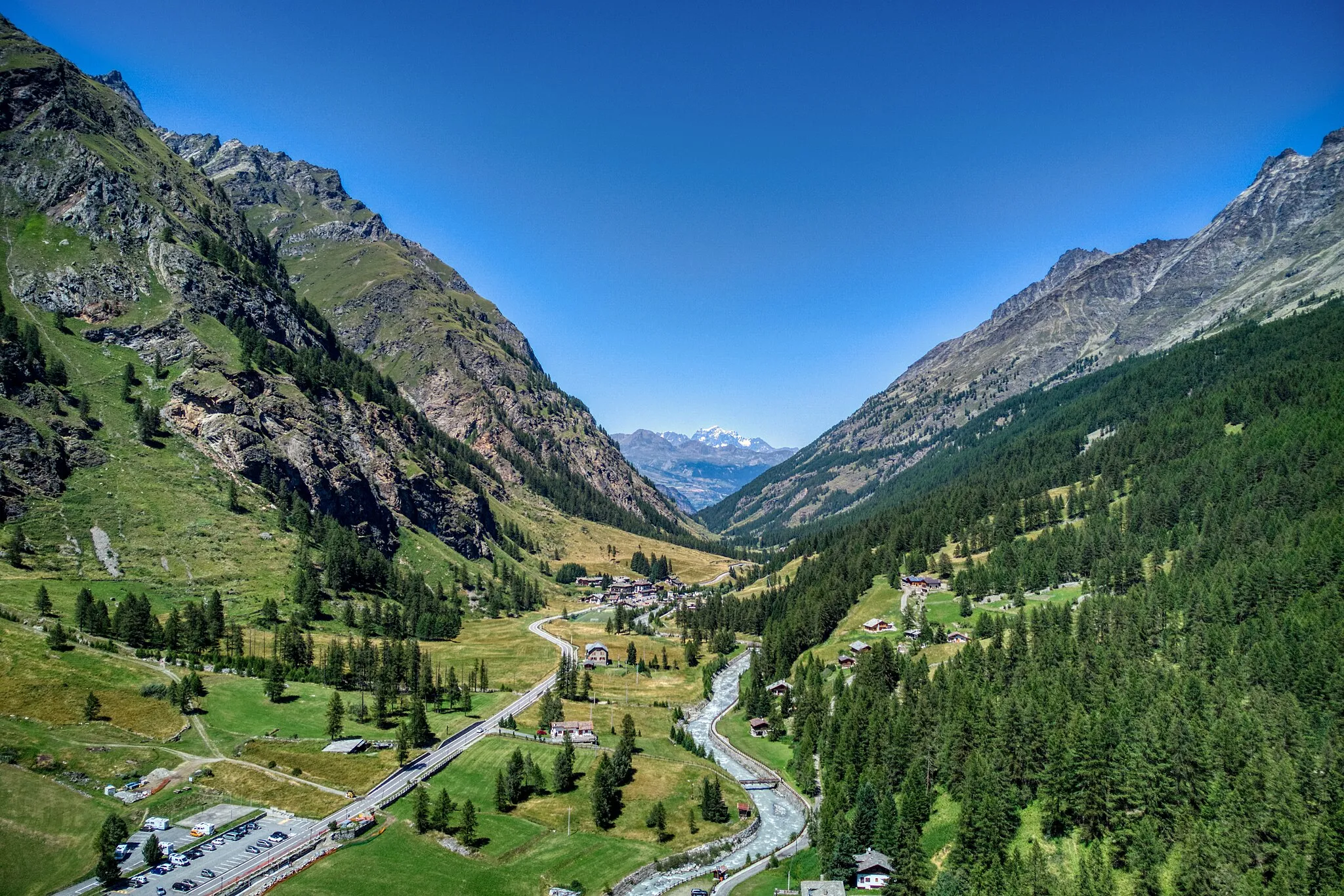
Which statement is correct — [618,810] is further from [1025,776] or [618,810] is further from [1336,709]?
[1336,709]

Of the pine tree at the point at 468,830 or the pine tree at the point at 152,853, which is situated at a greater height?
the pine tree at the point at 152,853

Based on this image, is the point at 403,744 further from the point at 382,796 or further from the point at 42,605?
the point at 42,605

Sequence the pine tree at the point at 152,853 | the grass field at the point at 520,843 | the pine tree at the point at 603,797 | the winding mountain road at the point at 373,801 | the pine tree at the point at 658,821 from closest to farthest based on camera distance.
A: 1. the winding mountain road at the point at 373,801
2. the pine tree at the point at 152,853
3. the grass field at the point at 520,843
4. the pine tree at the point at 658,821
5. the pine tree at the point at 603,797

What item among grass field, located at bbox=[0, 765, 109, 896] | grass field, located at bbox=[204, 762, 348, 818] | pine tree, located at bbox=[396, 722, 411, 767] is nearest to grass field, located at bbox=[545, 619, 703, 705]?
pine tree, located at bbox=[396, 722, 411, 767]

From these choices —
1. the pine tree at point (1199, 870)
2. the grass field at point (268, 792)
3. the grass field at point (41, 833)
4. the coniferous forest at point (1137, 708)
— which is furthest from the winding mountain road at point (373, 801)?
the pine tree at point (1199, 870)

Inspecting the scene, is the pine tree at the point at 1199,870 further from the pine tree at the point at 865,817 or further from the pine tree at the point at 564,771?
the pine tree at the point at 564,771

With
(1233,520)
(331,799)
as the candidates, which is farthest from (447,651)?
(1233,520)
